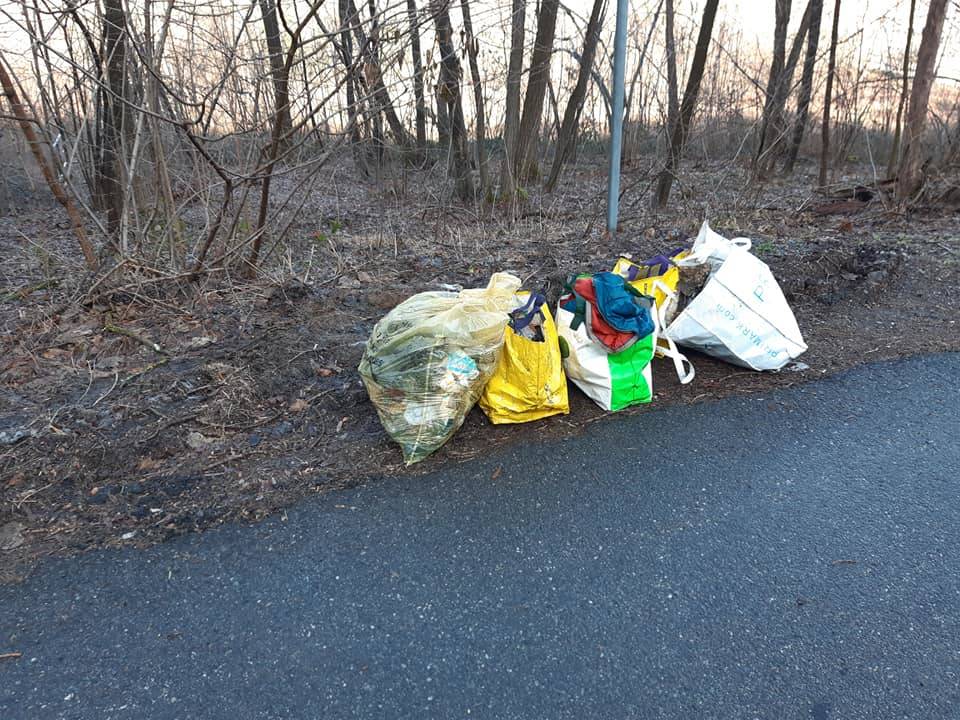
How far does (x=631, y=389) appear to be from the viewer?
10.1ft

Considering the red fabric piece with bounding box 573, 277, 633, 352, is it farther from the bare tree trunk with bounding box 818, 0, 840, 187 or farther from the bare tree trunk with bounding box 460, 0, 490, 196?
the bare tree trunk with bounding box 818, 0, 840, 187

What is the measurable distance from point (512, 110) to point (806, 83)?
4.14 meters

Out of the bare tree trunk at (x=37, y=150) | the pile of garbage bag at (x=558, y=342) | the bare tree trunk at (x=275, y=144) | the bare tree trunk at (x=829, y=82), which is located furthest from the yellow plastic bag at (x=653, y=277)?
the bare tree trunk at (x=829, y=82)

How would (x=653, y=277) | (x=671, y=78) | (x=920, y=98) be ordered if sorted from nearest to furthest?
(x=653, y=277), (x=920, y=98), (x=671, y=78)

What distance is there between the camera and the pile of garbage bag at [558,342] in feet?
9.01

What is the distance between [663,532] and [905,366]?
2.23 metres

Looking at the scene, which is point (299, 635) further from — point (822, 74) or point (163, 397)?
point (822, 74)

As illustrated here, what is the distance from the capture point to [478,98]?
766 cm

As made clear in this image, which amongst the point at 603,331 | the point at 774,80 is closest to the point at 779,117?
the point at 774,80

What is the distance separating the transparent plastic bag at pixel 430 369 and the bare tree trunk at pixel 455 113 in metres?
4.79

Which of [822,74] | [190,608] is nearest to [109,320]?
[190,608]

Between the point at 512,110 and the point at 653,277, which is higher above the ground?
the point at 512,110

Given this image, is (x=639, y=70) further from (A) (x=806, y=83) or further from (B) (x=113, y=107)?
(B) (x=113, y=107)

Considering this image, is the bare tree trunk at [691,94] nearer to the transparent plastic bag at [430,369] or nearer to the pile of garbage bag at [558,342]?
the pile of garbage bag at [558,342]
